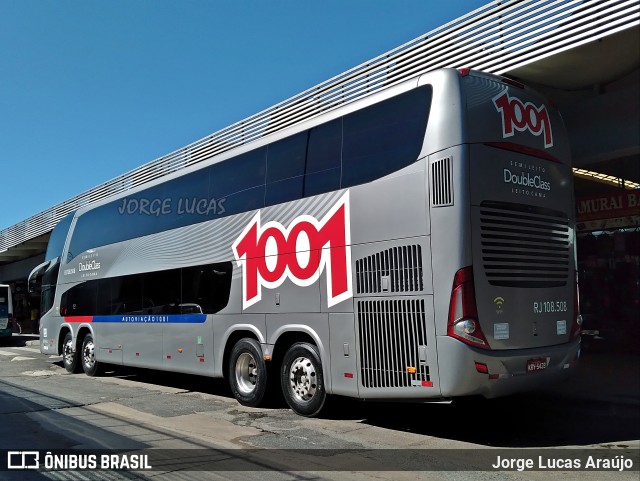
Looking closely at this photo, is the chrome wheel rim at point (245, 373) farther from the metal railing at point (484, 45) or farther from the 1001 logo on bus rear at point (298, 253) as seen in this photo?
the metal railing at point (484, 45)

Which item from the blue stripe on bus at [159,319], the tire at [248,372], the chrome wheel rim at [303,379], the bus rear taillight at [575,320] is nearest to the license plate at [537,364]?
the bus rear taillight at [575,320]

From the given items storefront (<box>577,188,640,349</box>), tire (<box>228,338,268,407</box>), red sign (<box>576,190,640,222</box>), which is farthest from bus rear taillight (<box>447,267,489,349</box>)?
red sign (<box>576,190,640,222</box>)

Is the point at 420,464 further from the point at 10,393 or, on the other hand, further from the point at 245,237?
the point at 10,393

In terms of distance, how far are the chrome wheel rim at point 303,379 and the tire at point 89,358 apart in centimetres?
713

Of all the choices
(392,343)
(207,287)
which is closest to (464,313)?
(392,343)

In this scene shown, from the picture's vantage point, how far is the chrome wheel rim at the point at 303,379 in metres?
7.76

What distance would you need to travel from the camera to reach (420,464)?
566 centimetres

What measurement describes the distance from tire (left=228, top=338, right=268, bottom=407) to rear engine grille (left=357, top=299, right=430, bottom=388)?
2.25m

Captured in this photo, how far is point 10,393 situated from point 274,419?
5.61m

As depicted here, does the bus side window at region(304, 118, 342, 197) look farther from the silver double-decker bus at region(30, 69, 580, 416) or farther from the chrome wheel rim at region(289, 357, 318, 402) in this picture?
the chrome wheel rim at region(289, 357, 318, 402)

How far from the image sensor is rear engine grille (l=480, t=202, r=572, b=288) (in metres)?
6.35

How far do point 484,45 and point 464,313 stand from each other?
5910mm

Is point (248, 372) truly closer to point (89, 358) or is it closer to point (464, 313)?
point (464, 313)

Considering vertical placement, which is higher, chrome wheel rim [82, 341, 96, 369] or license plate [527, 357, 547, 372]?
license plate [527, 357, 547, 372]
